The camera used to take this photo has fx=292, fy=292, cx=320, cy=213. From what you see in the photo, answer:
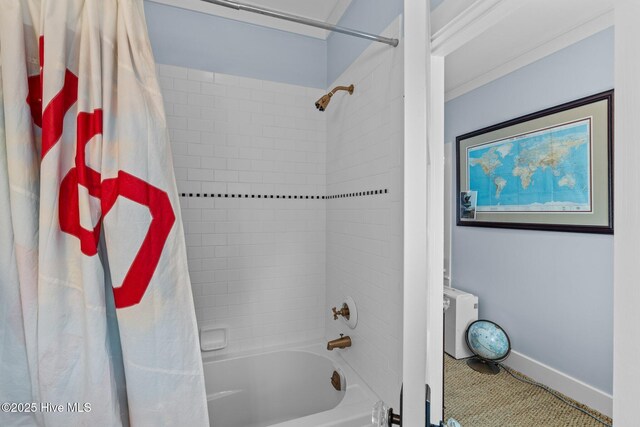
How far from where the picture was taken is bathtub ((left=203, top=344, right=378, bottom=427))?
1.54 m

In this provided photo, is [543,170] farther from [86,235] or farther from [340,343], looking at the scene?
[86,235]

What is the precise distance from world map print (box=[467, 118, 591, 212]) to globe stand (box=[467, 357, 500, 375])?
2.06 ft

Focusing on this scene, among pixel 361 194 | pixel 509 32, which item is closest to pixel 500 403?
pixel 361 194

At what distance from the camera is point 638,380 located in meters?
0.28

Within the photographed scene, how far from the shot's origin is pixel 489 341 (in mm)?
1200

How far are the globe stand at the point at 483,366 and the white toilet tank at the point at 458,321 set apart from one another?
30 millimetres

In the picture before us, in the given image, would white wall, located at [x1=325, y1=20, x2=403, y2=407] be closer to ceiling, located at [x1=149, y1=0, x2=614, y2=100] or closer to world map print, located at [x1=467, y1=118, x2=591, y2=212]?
ceiling, located at [x1=149, y1=0, x2=614, y2=100]

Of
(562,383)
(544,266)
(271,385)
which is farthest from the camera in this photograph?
(271,385)

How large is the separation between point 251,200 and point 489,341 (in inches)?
53.3

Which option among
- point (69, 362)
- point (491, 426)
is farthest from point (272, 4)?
point (491, 426)

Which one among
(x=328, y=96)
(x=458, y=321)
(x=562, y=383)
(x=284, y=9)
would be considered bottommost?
(x=562, y=383)

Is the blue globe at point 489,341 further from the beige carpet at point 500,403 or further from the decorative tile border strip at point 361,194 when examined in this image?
the decorative tile border strip at point 361,194

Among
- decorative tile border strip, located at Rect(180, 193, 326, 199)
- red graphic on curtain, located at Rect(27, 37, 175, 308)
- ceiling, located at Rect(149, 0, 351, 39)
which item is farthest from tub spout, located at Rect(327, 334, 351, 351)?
ceiling, located at Rect(149, 0, 351, 39)

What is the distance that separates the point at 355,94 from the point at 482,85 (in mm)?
574
